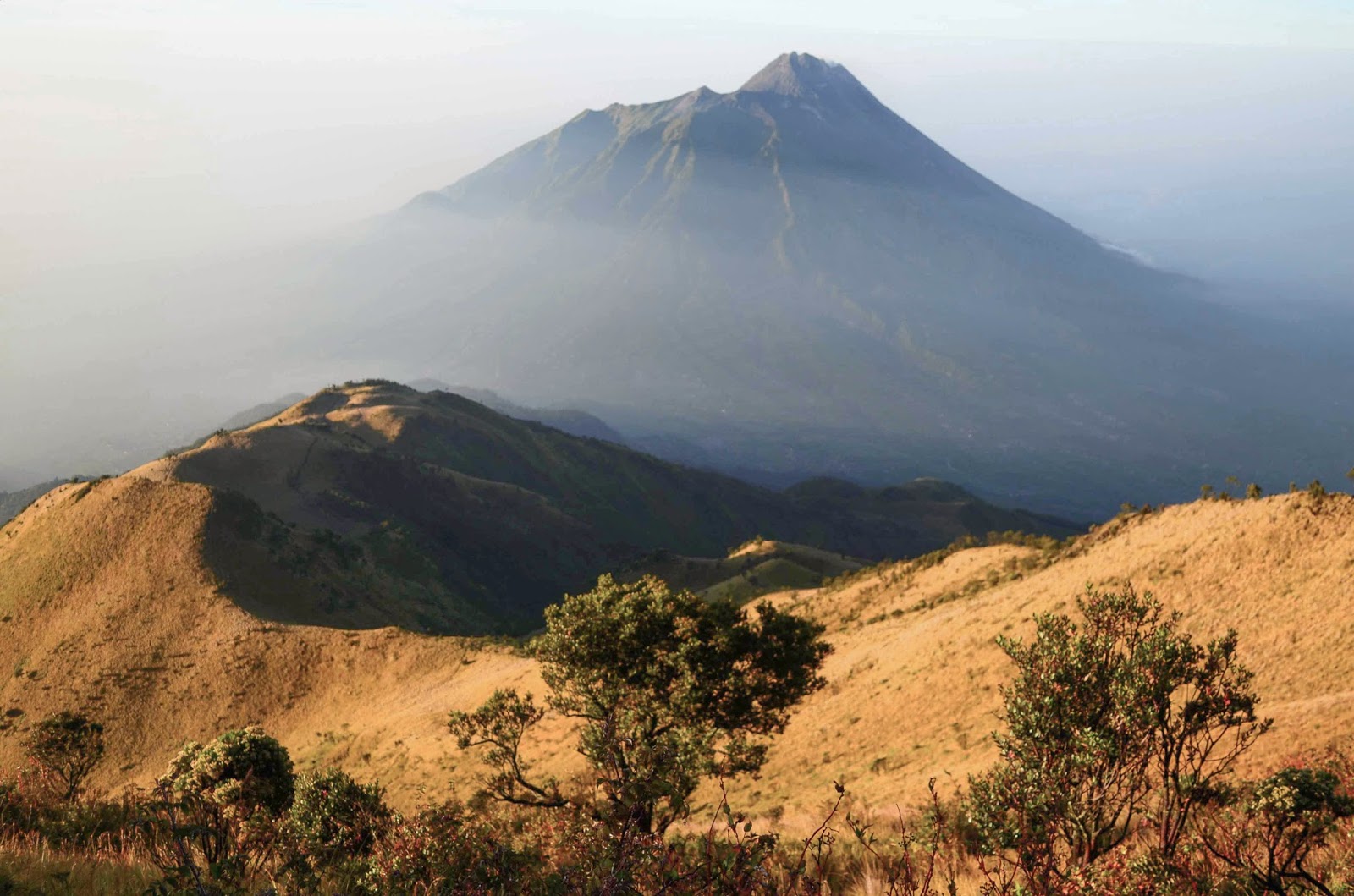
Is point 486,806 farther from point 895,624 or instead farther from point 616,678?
point 895,624

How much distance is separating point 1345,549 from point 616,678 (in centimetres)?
2472

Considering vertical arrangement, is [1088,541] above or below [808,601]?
above

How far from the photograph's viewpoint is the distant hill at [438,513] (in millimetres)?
57531

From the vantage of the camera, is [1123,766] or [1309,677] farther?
[1309,677]

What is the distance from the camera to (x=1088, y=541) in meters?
38.3

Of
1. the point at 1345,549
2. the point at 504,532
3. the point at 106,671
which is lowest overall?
the point at 504,532

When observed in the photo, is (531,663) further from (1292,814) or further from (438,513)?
(438,513)

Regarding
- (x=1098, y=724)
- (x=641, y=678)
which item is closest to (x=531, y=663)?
(x=641, y=678)

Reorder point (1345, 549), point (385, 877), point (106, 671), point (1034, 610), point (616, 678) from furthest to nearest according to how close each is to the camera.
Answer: point (106, 671)
point (1034, 610)
point (1345, 549)
point (616, 678)
point (385, 877)

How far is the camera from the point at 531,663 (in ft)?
141

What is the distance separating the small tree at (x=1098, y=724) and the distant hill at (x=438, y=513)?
51755 mm

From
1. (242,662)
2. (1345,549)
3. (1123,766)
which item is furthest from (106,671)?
(1345,549)

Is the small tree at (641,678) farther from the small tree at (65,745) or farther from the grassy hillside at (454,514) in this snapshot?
the grassy hillside at (454,514)

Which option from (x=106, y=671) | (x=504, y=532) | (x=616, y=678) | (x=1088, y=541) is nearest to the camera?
(x=616, y=678)
